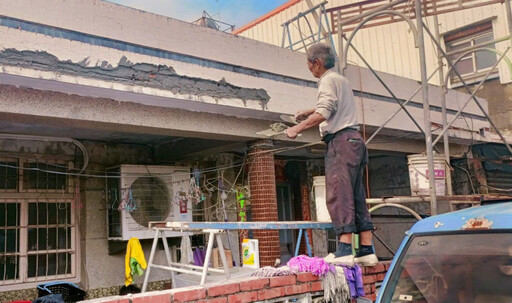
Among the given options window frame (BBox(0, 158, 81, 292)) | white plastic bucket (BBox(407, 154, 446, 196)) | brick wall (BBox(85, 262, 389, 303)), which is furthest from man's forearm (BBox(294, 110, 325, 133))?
window frame (BBox(0, 158, 81, 292))

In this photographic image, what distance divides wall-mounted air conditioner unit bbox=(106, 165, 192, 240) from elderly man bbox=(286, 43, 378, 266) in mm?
4531

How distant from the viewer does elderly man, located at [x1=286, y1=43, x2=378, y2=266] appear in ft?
11.3

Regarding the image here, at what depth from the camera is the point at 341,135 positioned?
11.7 feet

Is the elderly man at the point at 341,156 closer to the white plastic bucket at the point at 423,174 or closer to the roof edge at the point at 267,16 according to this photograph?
the white plastic bucket at the point at 423,174

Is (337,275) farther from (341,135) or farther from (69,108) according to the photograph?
(69,108)

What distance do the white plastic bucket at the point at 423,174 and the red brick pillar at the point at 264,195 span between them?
2.06 metres

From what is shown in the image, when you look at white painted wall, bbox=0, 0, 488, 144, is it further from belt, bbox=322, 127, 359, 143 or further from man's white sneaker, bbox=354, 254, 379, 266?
man's white sneaker, bbox=354, 254, 379, 266

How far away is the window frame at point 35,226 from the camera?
275 inches

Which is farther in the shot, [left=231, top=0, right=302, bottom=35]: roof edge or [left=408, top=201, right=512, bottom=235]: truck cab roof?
[left=231, top=0, right=302, bottom=35]: roof edge

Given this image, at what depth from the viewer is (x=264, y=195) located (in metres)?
6.86

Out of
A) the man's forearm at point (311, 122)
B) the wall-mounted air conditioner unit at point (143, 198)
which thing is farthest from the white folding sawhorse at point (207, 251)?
the wall-mounted air conditioner unit at point (143, 198)

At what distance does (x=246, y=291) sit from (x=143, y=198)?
16.5 feet

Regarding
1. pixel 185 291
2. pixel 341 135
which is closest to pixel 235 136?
pixel 341 135

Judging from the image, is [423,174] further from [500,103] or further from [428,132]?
[500,103]
